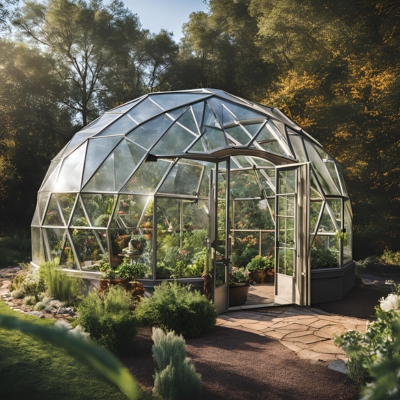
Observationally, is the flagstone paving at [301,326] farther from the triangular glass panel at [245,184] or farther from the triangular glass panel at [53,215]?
the triangular glass panel at [245,184]

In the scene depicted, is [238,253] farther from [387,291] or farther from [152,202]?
[152,202]

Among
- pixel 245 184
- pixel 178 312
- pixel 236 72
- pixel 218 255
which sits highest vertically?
pixel 236 72

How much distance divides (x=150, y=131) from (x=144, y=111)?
98 centimetres

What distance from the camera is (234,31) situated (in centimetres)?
2525

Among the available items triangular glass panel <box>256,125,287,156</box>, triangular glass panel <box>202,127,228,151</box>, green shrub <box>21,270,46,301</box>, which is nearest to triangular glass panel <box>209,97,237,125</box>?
triangular glass panel <box>202,127,228,151</box>

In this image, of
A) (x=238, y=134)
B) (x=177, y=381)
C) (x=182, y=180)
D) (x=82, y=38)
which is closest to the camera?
(x=177, y=381)

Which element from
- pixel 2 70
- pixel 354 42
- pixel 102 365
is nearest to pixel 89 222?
pixel 102 365

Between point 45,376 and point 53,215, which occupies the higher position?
point 53,215

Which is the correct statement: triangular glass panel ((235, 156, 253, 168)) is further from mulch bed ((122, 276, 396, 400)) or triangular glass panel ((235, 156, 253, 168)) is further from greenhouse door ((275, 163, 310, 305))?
mulch bed ((122, 276, 396, 400))

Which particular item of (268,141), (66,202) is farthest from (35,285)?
(268,141)

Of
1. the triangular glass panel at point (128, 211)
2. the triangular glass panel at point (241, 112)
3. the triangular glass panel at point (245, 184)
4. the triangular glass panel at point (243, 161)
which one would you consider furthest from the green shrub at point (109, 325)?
the triangular glass panel at point (245, 184)

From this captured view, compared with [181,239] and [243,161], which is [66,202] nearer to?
[181,239]

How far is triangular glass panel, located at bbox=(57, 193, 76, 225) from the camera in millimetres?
10602

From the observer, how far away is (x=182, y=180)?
34.0ft
